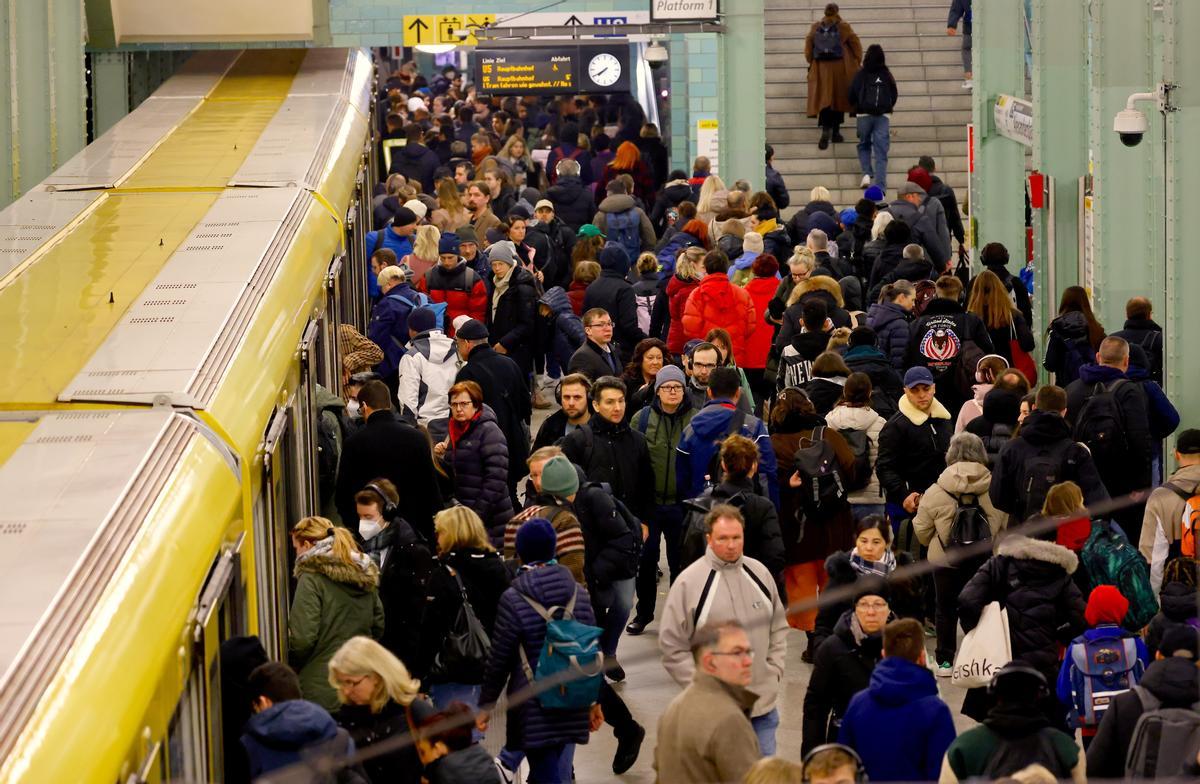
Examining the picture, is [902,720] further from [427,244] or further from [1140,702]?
[427,244]

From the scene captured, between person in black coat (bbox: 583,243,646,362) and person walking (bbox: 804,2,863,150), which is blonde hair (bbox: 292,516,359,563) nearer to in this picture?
person in black coat (bbox: 583,243,646,362)

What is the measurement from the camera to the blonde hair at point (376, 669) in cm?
661

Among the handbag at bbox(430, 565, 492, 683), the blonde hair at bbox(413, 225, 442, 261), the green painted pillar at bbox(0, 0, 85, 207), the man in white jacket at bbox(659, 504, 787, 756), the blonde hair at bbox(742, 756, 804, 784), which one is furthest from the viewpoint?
the blonde hair at bbox(413, 225, 442, 261)

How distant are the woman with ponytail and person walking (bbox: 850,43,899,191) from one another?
1789cm

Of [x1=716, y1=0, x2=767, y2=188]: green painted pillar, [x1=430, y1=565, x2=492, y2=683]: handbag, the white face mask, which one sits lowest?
[x1=430, y1=565, x2=492, y2=683]: handbag

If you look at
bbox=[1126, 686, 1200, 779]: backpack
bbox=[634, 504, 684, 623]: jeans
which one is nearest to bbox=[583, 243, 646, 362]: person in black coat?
bbox=[634, 504, 684, 623]: jeans

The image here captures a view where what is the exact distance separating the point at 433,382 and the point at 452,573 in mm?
4008

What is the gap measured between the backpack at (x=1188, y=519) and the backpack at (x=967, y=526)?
96cm

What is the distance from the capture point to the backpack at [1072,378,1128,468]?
38.1ft

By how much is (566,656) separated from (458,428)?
3.22 m

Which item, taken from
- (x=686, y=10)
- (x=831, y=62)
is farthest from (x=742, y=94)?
(x=831, y=62)

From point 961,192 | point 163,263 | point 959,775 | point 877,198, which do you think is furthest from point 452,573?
point 961,192

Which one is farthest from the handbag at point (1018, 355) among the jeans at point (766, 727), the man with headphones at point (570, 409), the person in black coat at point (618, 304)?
the jeans at point (766, 727)

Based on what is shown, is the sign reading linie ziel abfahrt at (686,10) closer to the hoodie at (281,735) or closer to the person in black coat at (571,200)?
the person in black coat at (571,200)
